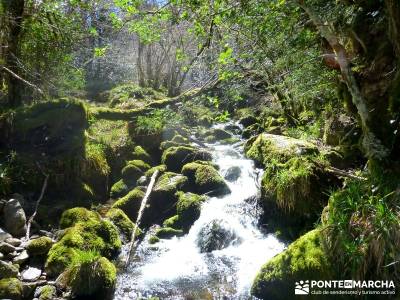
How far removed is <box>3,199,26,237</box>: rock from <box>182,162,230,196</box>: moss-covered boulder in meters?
4.19

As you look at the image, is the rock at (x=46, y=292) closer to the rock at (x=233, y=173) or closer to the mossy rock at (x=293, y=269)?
the mossy rock at (x=293, y=269)

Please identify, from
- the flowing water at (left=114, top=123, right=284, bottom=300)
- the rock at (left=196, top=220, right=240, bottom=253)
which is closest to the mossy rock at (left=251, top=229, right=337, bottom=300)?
the flowing water at (left=114, top=123, right=284, bottom=300)

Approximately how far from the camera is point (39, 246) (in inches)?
256

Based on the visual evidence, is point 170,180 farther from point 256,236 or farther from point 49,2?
point 49,2

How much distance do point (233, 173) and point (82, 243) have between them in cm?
497

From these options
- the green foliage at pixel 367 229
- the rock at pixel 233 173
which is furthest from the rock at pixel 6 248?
the rock at pixel 233 173

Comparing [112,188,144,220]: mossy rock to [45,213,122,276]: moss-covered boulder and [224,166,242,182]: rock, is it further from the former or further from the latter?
[224,166,242,182]: rock

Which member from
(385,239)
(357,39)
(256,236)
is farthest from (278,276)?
(357,39)

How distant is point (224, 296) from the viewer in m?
5.93

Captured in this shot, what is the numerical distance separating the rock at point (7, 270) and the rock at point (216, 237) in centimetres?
346

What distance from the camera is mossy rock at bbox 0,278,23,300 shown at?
519 centimetres

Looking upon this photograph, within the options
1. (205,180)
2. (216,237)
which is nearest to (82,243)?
(216,237)

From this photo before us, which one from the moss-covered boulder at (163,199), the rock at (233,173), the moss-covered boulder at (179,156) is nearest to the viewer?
the moss-covered boulder at (163,199)

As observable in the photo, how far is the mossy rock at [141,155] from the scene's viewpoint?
37.2 ft
